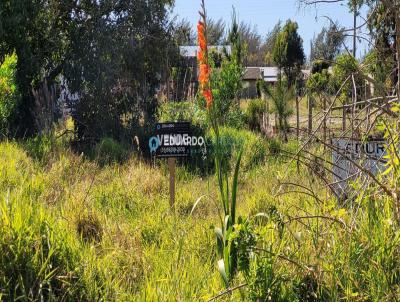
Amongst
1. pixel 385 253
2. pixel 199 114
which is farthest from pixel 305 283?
pixel 199 114

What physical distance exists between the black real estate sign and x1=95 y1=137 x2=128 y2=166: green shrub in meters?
2.34

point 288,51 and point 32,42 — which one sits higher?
point 288,51

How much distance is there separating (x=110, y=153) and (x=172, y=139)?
→ 3115mm

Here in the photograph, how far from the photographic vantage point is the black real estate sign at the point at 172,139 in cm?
567

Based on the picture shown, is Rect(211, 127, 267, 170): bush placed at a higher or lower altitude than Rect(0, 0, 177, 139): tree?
lower

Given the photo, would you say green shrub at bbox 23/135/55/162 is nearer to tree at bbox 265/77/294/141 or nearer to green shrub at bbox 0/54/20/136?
green shrub at bbox 0/54/20/136

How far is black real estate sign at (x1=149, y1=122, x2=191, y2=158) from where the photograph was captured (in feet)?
18.6

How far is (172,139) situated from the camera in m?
5.69

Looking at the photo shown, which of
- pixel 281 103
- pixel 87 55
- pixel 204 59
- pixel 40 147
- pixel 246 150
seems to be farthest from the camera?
pixel 281 103

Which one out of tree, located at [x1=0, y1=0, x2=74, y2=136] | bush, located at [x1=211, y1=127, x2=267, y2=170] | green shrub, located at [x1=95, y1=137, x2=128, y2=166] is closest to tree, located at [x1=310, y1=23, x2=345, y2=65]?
bush, located at [x1=211, y1=127, x2=267, y2=170]

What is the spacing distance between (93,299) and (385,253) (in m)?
1.64

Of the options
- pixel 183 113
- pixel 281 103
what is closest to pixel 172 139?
pixel 183 113

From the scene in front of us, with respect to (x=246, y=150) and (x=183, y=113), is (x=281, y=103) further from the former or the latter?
(x=246, y=150)

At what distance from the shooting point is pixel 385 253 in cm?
306
